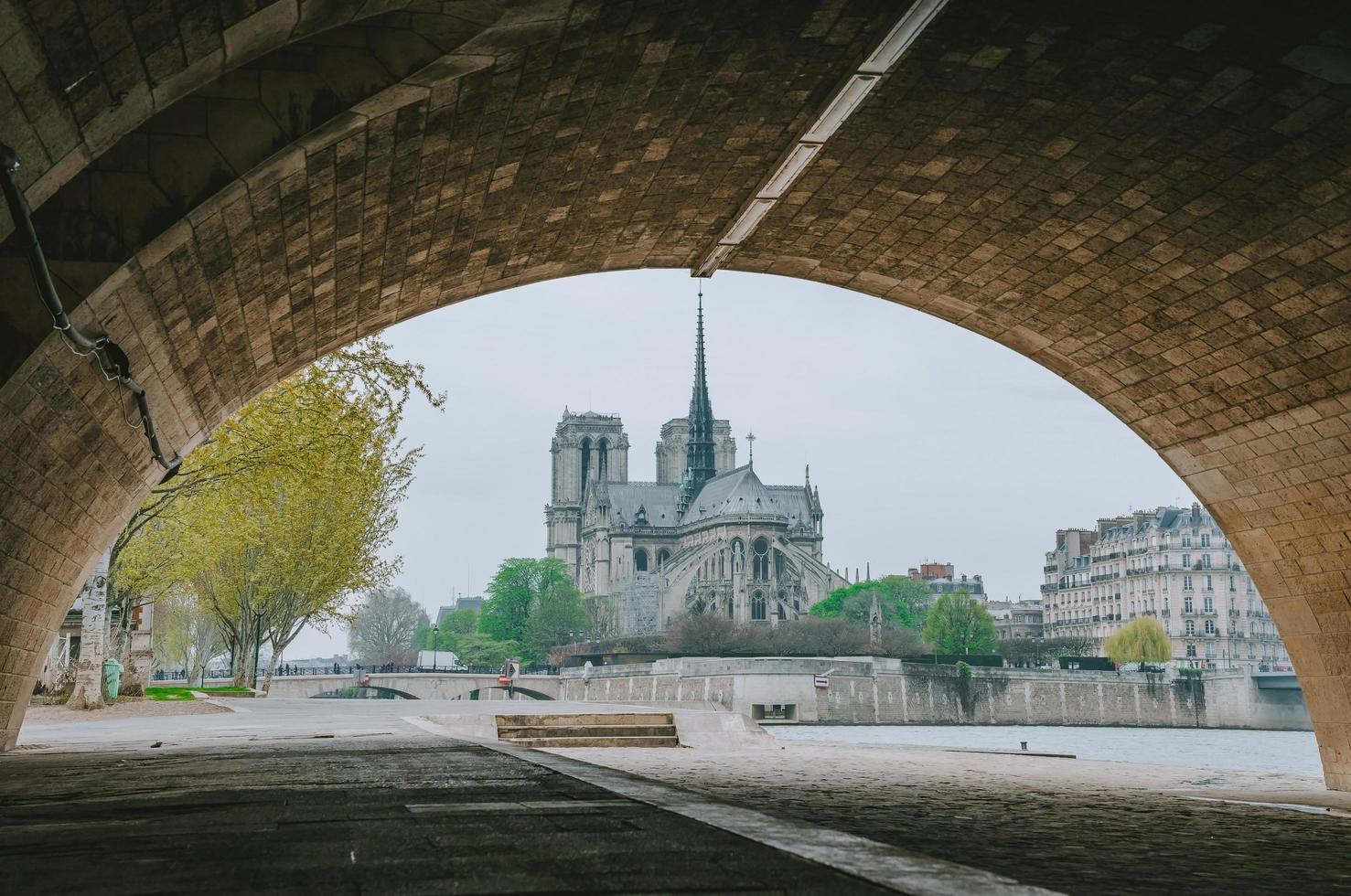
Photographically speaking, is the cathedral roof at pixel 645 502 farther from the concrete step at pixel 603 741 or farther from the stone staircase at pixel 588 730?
the concrete step at pixel 603 741

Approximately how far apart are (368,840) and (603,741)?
16225 mm

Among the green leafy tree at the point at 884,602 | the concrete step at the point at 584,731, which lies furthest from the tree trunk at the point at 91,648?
the green leafy tree at the point at 884,602

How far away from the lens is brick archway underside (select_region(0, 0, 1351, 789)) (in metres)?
7.55

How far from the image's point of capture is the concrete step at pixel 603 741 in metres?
19.9

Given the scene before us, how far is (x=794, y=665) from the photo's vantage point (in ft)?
233

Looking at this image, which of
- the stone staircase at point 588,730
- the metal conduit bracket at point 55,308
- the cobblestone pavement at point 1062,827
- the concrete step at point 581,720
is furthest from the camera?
the concrete step at point 581,720

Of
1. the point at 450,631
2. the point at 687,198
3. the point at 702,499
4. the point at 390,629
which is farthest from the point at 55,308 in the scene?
the point at 450,631

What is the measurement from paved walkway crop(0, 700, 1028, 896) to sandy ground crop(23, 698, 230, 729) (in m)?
14.1

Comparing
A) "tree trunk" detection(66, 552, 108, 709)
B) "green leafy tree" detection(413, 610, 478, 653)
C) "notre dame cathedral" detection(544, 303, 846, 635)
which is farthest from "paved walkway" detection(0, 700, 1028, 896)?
"green leafy tree" detection(413, 610, 478, 653)

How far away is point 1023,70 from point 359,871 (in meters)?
7.97

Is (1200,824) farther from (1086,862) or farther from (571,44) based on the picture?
(571,44)

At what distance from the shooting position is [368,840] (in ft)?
14.4

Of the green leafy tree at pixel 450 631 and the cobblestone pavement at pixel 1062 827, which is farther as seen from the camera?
the green leafy tree at pixel 450 631

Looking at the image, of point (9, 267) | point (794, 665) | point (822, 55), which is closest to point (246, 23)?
point (9, 267)
